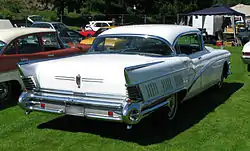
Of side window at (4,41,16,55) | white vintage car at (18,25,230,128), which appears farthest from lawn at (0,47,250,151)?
side window at (4,41,16,55)

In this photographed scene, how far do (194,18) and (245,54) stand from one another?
Result: 64.7 feet

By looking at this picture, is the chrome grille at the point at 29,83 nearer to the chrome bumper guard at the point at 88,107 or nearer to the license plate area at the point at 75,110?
the chrome bumper guard at the point at 88,107

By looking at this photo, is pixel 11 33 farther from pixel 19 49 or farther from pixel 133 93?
pixel 133 93

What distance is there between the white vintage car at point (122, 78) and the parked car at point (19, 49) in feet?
4.98

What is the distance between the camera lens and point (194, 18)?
2877cm

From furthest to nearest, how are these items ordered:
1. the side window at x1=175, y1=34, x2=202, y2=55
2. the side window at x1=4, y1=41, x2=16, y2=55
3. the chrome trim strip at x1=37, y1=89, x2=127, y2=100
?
1. the side window at x1=4, y1=41, x2=16, y2=55
2. the side window at x1=175, y1=34, x2=202, y2=55
3. the chrome trim strip at x1=37, y1=89, x2=127, y2=100

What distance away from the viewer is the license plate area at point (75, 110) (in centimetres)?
469

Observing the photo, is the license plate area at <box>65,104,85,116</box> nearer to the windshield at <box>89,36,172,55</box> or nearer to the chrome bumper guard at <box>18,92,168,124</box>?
the chrome bumper guard at <box>18,92,168,124</box>

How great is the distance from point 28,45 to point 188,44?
3227 mm

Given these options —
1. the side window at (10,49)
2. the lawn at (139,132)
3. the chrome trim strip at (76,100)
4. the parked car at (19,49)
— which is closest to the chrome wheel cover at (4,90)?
the parked car at (19,49)

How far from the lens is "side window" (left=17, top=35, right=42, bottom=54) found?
715 centimetres

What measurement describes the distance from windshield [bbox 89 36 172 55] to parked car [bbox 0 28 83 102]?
153 centimetres

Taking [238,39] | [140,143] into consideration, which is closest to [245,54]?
[140,143]

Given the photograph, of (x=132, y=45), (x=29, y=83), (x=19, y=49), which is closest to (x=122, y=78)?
(x=29, y=83)
